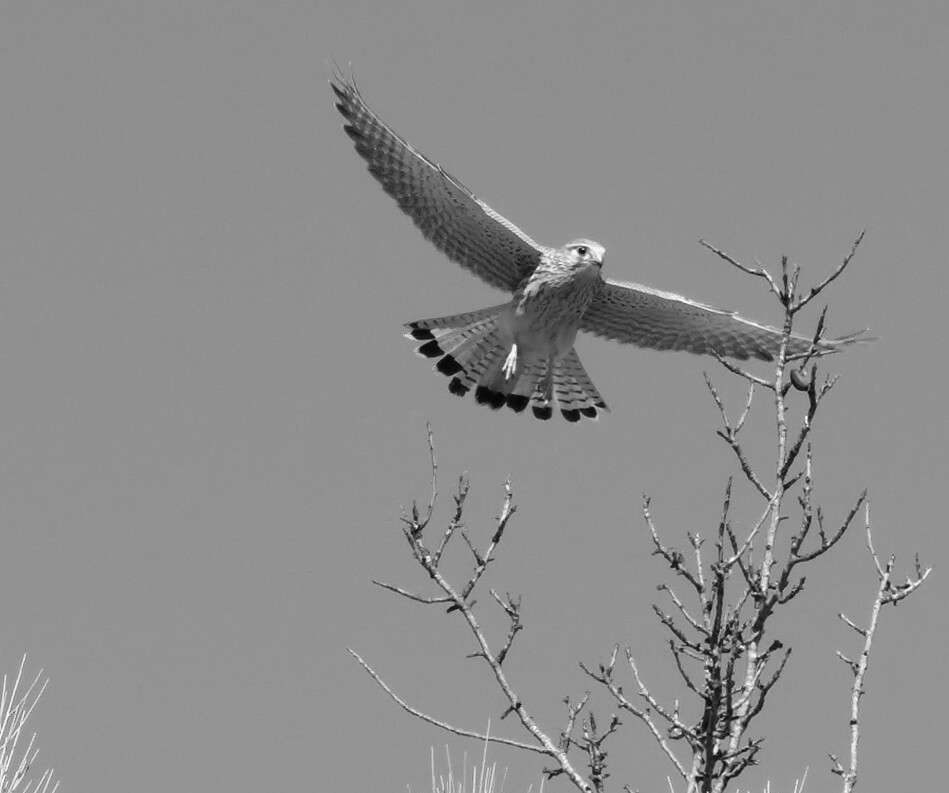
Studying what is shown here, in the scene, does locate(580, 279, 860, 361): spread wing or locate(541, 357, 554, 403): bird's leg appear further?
locate(541, 357, 554, 403): bird's leg

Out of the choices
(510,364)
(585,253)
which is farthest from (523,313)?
(585,253)

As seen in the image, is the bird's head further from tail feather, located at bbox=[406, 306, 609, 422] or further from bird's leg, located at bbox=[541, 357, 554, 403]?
bird's leg, located at bbox=[541, 357, 554, 403]

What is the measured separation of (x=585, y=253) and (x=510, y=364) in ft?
3.06

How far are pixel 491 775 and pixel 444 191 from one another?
4.99 m

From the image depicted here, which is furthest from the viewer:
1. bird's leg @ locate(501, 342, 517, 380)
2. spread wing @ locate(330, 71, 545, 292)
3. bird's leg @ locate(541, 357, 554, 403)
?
bird's leg @ locate(541, 357, 554, 403)

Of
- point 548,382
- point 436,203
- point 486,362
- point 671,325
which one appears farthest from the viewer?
point 671,325

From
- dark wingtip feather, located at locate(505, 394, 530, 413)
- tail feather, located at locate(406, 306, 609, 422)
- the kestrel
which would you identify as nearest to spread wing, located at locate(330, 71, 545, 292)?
the kestrel

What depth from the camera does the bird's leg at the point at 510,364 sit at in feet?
32.3

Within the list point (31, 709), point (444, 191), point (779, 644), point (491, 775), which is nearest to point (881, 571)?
point (779, 644)

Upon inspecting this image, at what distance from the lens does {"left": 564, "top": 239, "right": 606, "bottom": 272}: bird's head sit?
961 centimetres

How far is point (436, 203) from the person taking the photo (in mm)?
9523

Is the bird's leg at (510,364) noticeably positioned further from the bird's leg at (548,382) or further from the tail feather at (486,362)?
the bird's leg at (548,382)

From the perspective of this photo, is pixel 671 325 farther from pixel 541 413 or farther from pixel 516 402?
pixel 516 402

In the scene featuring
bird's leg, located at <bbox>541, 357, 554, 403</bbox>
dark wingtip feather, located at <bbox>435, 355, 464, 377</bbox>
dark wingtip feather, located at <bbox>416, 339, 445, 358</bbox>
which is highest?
bird's leg, located at <bbox>541, 357, 554, 403</bbox>
